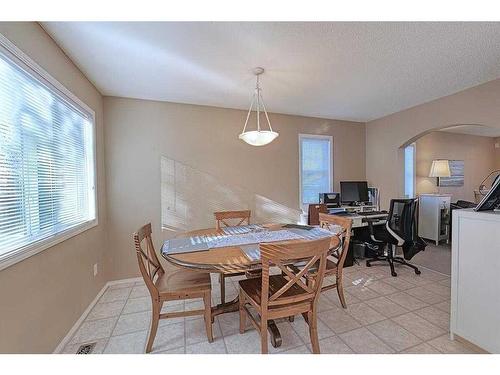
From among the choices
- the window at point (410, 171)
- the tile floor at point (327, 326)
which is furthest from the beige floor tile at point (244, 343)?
the window at point (410, 171)

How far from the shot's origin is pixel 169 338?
1.83 meters

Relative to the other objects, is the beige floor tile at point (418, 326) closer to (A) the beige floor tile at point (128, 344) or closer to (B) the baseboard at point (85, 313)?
(A) the beige floor tile at point (128, 344)

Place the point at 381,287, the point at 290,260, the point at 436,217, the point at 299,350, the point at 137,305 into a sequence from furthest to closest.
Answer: the point at 436,217 → the point at 381,287 → the point at 137,305 → the point at 299,350 → the point at 290,260

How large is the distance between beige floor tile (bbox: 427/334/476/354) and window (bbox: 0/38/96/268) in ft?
9.53

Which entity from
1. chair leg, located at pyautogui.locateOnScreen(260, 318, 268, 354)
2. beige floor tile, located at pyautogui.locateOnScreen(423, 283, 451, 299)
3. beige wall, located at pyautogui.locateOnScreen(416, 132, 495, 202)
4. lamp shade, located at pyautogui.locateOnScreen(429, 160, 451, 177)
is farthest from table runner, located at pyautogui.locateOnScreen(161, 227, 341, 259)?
beige wall, located at pyautogui.locateOnScreen(416, 132, 495, 202)

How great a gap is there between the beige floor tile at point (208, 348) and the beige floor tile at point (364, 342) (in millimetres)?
965

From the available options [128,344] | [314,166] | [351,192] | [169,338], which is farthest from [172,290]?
[351,192]

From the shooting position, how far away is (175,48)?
1.87 m

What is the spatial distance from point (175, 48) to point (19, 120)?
1216 millimetres

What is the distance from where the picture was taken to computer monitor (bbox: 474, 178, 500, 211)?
160cm

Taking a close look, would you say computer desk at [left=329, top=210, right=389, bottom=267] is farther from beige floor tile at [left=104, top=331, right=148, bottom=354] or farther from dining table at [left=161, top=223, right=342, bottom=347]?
beige floor tile at [left=104, top=331, right=148, bottom=354]

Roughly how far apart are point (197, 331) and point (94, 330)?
930 mm

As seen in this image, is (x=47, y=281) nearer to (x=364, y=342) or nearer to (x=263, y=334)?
(x=263, y=334)
